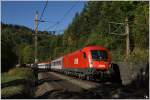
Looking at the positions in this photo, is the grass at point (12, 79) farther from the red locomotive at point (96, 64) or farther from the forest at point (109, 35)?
the red locomotive at point (96, 64)

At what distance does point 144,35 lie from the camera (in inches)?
1644

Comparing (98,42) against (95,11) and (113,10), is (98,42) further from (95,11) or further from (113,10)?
(95,11)

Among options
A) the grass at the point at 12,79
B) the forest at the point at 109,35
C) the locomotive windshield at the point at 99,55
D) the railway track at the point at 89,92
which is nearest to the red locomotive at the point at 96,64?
the locomotive windshield at the point at 99,55

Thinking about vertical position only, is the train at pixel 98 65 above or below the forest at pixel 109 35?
below

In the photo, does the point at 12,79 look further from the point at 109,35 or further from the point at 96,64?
the point at 109,35

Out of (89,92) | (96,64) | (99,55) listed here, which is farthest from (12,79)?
(89,92)

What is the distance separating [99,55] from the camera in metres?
29.0

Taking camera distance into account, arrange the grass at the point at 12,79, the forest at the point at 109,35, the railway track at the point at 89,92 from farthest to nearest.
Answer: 1. the forest at the point at 109,35
2. the grass at the point at 12,79
3. the railway track at the point at 89,92

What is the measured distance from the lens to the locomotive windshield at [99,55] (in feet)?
94.3

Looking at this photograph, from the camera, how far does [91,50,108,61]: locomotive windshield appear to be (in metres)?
28.8

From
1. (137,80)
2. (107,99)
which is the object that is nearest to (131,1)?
(137,80)

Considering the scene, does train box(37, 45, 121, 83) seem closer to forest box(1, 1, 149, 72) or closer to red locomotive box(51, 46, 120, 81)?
red locomotive box(51, 46, 120, 81)

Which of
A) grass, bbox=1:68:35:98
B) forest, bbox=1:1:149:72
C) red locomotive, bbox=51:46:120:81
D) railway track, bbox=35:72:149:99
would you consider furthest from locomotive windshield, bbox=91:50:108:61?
grass, bbox=1:68:35:98

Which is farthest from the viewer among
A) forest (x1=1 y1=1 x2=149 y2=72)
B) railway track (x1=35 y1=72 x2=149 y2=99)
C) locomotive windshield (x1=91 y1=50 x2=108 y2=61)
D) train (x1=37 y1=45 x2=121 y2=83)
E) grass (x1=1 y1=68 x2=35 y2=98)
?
forest (x1=1 y1=1 x2=149 y2=72)
